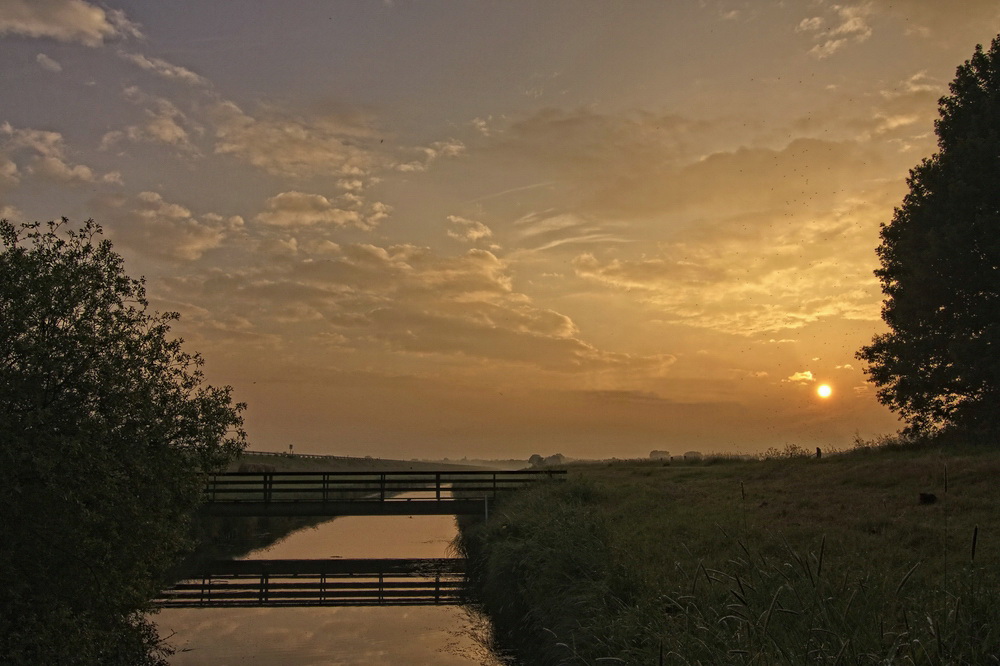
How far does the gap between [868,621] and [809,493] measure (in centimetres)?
1564

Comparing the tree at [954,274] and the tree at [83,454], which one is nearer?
the tree at [83,454]

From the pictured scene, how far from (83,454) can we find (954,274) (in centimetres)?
3029

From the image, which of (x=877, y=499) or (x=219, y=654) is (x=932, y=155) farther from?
(x=219, y=654)

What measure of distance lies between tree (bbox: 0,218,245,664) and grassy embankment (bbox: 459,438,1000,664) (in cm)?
741

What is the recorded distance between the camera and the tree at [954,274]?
28.0 m

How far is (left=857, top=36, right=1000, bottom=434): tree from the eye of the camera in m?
28.0

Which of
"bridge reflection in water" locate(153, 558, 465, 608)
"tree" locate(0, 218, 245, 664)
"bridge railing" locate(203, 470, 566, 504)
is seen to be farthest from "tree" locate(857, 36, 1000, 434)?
"tree" locate(0, 218, 245, 664)

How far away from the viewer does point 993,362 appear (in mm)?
27203

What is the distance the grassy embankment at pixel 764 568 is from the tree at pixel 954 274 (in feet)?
10.6

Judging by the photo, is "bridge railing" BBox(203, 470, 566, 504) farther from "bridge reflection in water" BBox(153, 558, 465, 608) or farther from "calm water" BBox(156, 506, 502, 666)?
"calm water" BBox(156, 506, 502, 666)

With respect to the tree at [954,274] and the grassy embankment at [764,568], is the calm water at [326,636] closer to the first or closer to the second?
the grassy embankment at [764,568]

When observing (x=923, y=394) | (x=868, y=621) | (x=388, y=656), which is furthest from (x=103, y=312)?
(x=923, y=394)

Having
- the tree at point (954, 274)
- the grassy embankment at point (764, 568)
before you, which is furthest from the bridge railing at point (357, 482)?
the tree at point (954, 274)

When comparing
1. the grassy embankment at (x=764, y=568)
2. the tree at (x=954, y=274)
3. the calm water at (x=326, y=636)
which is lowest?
the calm water at (x=326, y=636)
